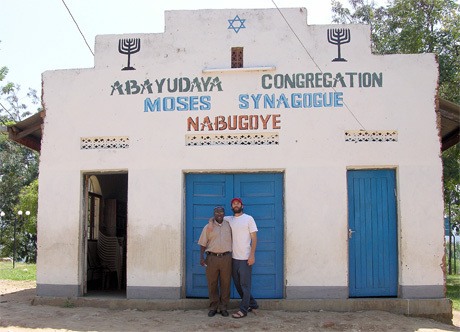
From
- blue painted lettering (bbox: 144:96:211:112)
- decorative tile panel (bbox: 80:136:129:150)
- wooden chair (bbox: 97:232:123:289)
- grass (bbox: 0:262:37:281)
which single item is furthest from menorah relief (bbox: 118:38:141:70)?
grass (bbox: 0:262:37:281)

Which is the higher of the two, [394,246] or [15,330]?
[394,246]

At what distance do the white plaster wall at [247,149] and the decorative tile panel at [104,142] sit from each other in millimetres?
90

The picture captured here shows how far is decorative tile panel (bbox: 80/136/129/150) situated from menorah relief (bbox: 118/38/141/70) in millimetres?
1212

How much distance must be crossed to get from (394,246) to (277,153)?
237 cm

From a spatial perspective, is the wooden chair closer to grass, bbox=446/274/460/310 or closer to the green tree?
grass, bbox=446/274/460/310

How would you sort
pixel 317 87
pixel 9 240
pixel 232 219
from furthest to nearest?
pixel 9 240 → pixel 317 87 → pixel 232 219

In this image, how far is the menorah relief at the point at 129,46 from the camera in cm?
898

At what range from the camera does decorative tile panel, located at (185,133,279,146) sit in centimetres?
862

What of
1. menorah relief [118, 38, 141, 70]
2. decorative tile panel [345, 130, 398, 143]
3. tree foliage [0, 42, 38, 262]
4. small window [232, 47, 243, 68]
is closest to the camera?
decorative tile panel [345, 130, 398, 143]

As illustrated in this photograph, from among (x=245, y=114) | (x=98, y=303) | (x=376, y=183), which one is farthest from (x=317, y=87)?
(x=98, y=303)

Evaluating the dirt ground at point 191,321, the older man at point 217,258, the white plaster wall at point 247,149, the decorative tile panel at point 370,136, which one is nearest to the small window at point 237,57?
the white plaster wall at point 247,149

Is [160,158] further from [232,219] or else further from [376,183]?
[376,183]

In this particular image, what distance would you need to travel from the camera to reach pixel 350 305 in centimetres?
815

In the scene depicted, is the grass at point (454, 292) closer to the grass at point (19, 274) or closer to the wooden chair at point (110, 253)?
the wooden chair at point (110, 253)
